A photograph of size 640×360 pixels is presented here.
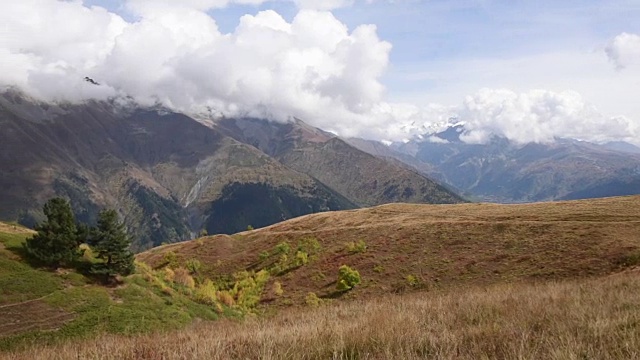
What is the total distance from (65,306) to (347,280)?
1251 inches

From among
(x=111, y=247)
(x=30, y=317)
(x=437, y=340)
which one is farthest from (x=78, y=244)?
(x=437, y=340)

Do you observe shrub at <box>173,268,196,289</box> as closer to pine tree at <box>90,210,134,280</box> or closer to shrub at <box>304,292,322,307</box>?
pine tree at <box>90,210,134,280</box>

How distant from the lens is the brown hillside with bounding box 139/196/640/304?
43.5m

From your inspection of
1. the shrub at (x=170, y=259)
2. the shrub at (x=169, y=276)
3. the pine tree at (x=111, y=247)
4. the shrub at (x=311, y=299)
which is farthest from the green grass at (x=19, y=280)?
the shrub at (x=170, y=259)

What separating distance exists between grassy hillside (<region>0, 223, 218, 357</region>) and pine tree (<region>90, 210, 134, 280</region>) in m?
1.10

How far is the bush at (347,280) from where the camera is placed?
5003 centimetres

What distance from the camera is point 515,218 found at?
197 feet

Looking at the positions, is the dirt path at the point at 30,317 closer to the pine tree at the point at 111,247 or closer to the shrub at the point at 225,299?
the pine tree at the point at 111,247

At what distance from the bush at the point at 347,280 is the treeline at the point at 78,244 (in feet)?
83.3

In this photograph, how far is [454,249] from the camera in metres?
53.6

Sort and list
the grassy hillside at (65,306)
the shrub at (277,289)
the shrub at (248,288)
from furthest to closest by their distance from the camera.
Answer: the shrub at (277,289) → the shrub at (248,288) → the grassy hillside at (65,306)

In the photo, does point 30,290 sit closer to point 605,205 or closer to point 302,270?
point 302,270

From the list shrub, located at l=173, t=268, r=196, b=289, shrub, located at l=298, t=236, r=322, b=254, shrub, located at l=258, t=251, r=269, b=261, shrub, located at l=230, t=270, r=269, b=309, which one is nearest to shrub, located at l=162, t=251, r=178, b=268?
shrub, located at l=173, t=268, r=196, b=289

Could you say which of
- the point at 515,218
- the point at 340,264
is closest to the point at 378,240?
the point at 340,264
